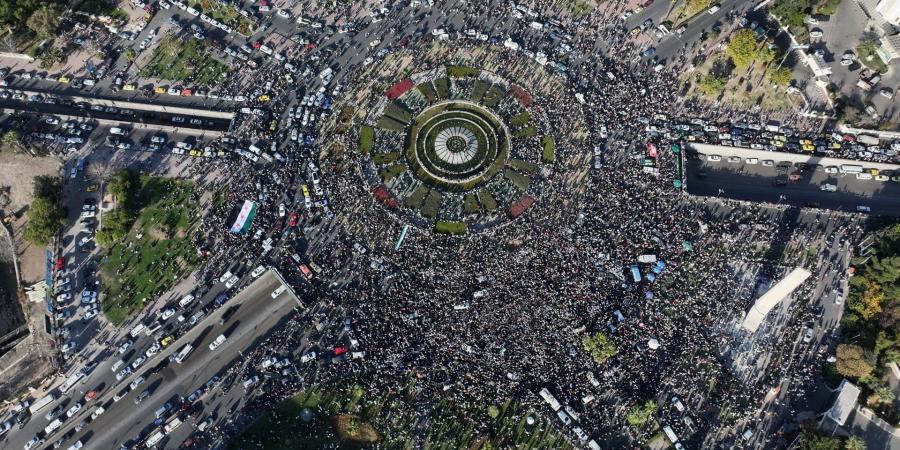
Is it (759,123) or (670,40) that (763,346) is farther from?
(670,40)

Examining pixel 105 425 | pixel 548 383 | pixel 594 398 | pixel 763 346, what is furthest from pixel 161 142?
pixel 763 346

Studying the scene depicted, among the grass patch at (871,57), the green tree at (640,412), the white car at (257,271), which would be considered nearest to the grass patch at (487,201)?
the white car at (257,271)

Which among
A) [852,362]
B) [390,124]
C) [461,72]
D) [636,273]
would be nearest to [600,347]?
[636,273]

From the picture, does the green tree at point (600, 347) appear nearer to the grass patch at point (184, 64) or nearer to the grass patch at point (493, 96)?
the grass patch at point (493, 96)

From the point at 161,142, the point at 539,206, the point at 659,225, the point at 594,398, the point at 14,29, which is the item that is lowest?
the point at 594,398

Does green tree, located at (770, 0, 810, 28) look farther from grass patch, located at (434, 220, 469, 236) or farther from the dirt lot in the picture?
the dirt lot

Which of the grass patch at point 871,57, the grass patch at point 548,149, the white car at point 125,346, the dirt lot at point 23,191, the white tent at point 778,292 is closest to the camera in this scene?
the white tent at point 778,292

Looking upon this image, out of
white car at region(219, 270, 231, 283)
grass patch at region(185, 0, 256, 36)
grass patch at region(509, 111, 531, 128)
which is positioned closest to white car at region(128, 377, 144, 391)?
white car at region(219, 270, 231, 283)
